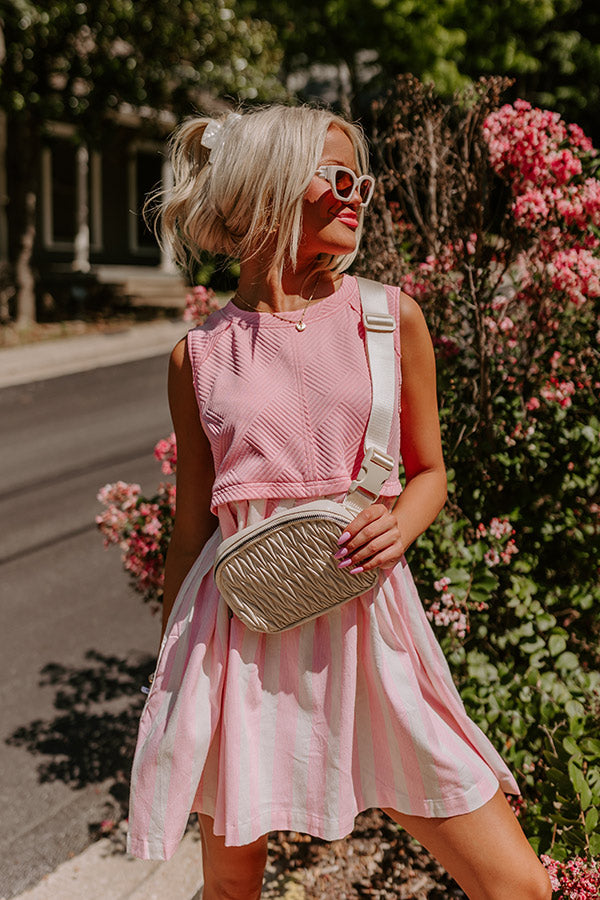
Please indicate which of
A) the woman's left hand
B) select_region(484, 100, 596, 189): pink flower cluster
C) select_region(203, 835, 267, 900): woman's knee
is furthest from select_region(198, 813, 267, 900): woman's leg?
select_region(484, 100, 596, 189): pink flower cluster

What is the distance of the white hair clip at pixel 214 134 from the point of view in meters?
1.56

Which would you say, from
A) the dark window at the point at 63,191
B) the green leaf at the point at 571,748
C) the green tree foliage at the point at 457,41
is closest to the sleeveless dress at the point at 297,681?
the green leaf at the point at 571,748

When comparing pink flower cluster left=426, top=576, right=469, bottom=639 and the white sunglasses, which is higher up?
the white sunglasses

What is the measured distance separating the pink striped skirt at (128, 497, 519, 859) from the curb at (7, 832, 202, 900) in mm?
1000

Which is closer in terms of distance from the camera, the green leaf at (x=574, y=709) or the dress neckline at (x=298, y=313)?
the dress neckline at (x=298, y=313)

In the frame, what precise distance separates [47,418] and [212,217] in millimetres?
7520

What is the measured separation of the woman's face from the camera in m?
1.52

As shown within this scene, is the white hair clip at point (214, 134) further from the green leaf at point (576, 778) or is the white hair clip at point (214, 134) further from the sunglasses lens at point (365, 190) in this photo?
the green leaf at point (576, 778)

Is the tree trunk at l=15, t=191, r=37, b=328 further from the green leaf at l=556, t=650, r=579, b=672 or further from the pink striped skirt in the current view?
the pink striped skirt

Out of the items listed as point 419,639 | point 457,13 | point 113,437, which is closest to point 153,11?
point 457,13

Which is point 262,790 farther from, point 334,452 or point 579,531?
point 579,531

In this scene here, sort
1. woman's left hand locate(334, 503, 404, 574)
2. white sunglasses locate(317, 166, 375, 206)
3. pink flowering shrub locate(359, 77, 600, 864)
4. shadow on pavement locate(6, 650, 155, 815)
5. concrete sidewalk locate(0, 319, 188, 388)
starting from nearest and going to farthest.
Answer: woman's left hand locate(334, 503, 404, 574)
white sunglasses locate(317, 166, 375, 206)
pink flowering shrub locate(359, 77, 600, 864)
shadow on pavement locate(6, 650, 155, 815)
concrete sidewalk locate(0, 319, 188, 388)

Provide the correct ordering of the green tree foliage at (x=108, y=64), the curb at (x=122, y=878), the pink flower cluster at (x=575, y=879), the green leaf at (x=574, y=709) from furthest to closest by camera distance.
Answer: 1. the green tree foliage at (x=108, y=64)
2. the curb at (x=122, y=878)
3. the green leaf at (x=574, y=709)
4. the pink flower cluster at (x=575, y=879)

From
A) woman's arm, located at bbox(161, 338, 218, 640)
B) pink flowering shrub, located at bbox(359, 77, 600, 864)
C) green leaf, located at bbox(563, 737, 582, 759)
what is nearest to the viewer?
woman's arm, located at bbox(161, 338, 218, 640)
